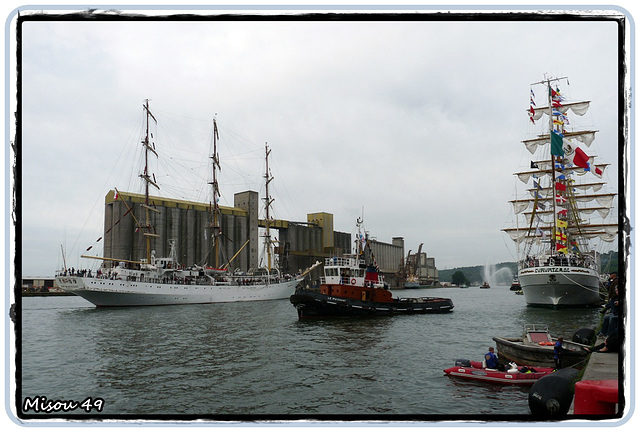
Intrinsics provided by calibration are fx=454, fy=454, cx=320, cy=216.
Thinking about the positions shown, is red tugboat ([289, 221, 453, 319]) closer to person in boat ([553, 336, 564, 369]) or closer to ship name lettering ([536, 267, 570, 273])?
ship name lettering ([536, 267, 570, 273])

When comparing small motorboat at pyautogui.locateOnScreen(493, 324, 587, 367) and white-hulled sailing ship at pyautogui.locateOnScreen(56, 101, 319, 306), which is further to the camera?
white-hulled sailing ship at pyautogui.locateOnScreen(56, 101, 319, 306)

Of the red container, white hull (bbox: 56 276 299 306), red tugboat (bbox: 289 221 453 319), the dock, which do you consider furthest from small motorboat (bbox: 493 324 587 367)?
white hull (bbox: 56 276 299 306)

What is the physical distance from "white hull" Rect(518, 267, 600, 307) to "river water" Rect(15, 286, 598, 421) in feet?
36.3

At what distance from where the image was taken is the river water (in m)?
12.9

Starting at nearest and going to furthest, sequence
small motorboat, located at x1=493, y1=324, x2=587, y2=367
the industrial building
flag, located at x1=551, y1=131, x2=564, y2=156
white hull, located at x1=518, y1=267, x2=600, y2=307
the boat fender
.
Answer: the boat fender
flag, located at x1=551, y1=131, x2=564, y2=156
small motorboat, located at x1=493, y1=324, x2=587, y2=367
white hull, located at x1=518, y1=267, x2=600, y2=307
the industrial building

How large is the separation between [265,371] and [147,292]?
45.3m

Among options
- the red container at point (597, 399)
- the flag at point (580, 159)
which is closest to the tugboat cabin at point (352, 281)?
the flag at point (580, 159)

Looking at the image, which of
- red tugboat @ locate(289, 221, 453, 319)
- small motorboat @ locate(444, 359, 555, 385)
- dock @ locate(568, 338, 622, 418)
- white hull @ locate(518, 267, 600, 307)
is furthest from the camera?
white hull @ locate(518, 267, 600, 307)

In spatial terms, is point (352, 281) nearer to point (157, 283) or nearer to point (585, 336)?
point (585, 336)

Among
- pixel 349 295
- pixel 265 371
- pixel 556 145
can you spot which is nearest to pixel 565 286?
pixel 349 295

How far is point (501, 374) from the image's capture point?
1573 centimetres

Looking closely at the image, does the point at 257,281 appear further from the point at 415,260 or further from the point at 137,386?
the point at 415,260

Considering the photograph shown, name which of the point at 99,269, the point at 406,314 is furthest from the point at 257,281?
the point at 406,314

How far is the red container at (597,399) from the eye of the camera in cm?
666
